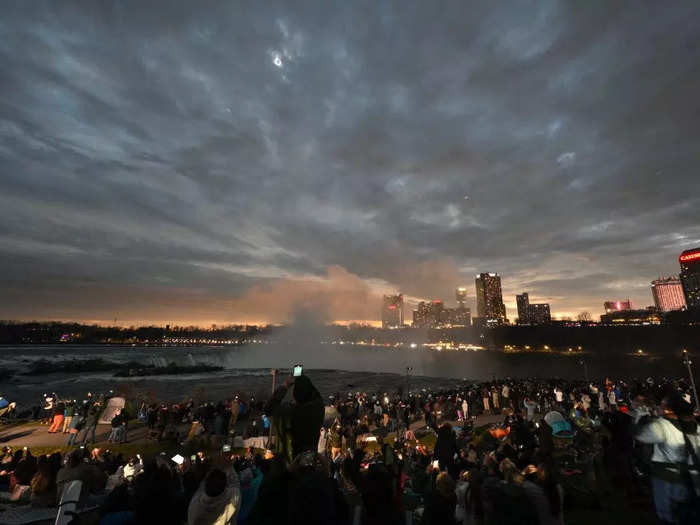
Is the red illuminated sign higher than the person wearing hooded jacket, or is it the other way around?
the red illuminated sign

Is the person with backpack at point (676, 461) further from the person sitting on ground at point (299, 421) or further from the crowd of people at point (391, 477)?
the person sitting on ground at point (299, 421)

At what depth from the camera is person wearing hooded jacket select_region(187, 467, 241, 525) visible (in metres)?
4.06

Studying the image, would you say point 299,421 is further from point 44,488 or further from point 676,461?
point 44,488

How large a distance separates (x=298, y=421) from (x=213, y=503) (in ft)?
11.1

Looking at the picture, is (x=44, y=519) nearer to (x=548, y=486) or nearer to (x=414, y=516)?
(x=414, y=516)

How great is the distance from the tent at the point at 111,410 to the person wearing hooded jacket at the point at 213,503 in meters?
22.6

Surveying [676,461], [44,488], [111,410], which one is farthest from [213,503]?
[111,410]

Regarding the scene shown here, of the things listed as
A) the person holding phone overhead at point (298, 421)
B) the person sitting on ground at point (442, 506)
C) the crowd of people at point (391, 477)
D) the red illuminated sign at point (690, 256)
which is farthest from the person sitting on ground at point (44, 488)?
the red illuminated sign at point (690, 256)

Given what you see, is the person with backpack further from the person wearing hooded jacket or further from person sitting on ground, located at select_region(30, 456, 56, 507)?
person sitting on ground, located at select_region(30, 456, 56, 507)

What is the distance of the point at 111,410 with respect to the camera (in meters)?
22.0

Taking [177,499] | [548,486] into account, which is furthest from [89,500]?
[548,486]

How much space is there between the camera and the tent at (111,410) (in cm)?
2150

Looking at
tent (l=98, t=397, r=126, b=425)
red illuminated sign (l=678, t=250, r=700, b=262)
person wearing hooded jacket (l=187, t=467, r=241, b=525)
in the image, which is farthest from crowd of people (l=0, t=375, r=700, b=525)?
red illuminated sign (l=678, t=250, r=700, b=262)

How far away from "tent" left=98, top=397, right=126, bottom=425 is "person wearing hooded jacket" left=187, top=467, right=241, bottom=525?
22624 millimetres
